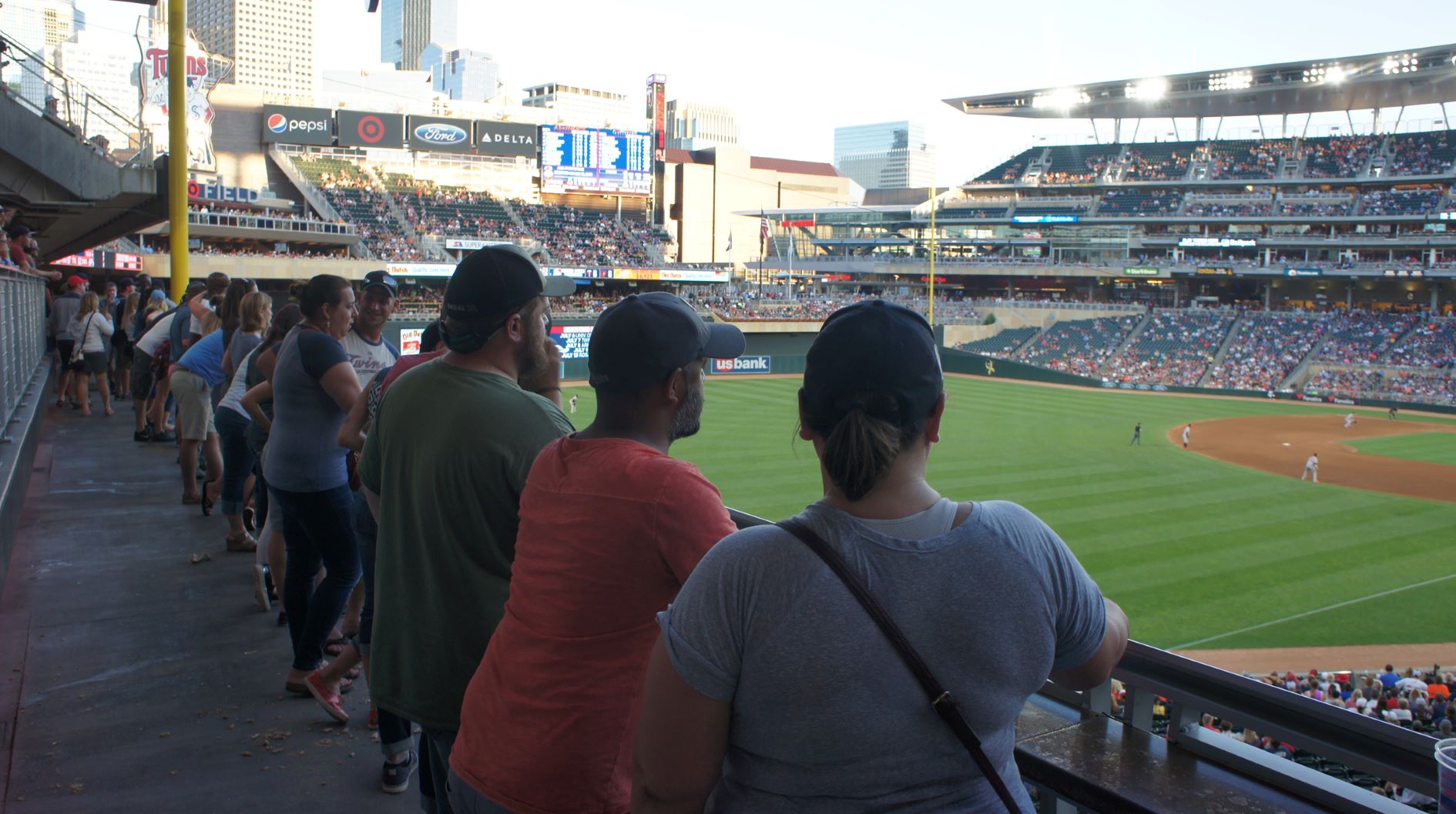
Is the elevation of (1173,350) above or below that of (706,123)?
below

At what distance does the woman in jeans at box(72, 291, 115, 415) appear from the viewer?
11.6m

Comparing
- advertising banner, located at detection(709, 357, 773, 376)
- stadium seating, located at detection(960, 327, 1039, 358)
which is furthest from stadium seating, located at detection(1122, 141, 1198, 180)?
advertising banner, located at detection(709, 357, 773, 376)

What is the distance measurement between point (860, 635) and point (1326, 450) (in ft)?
107

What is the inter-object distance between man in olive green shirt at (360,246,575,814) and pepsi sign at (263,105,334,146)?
59.3 m

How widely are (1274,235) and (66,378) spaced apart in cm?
6187

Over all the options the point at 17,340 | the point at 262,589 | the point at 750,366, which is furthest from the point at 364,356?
the point at 750,366

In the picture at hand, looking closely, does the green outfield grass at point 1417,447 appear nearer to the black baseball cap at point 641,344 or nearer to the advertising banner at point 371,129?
the black baseball cap at point 641,344

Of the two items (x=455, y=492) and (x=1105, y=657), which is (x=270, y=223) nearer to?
(x=455, y=492)

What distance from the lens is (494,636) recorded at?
2.17 m

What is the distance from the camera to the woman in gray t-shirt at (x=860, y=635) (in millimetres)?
1463

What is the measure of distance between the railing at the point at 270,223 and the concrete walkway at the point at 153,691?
3991cm

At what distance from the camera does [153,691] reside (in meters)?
4.30

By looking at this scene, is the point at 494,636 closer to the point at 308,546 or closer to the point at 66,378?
the point at 308,546

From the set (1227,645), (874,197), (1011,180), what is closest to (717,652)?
(1227,645)
